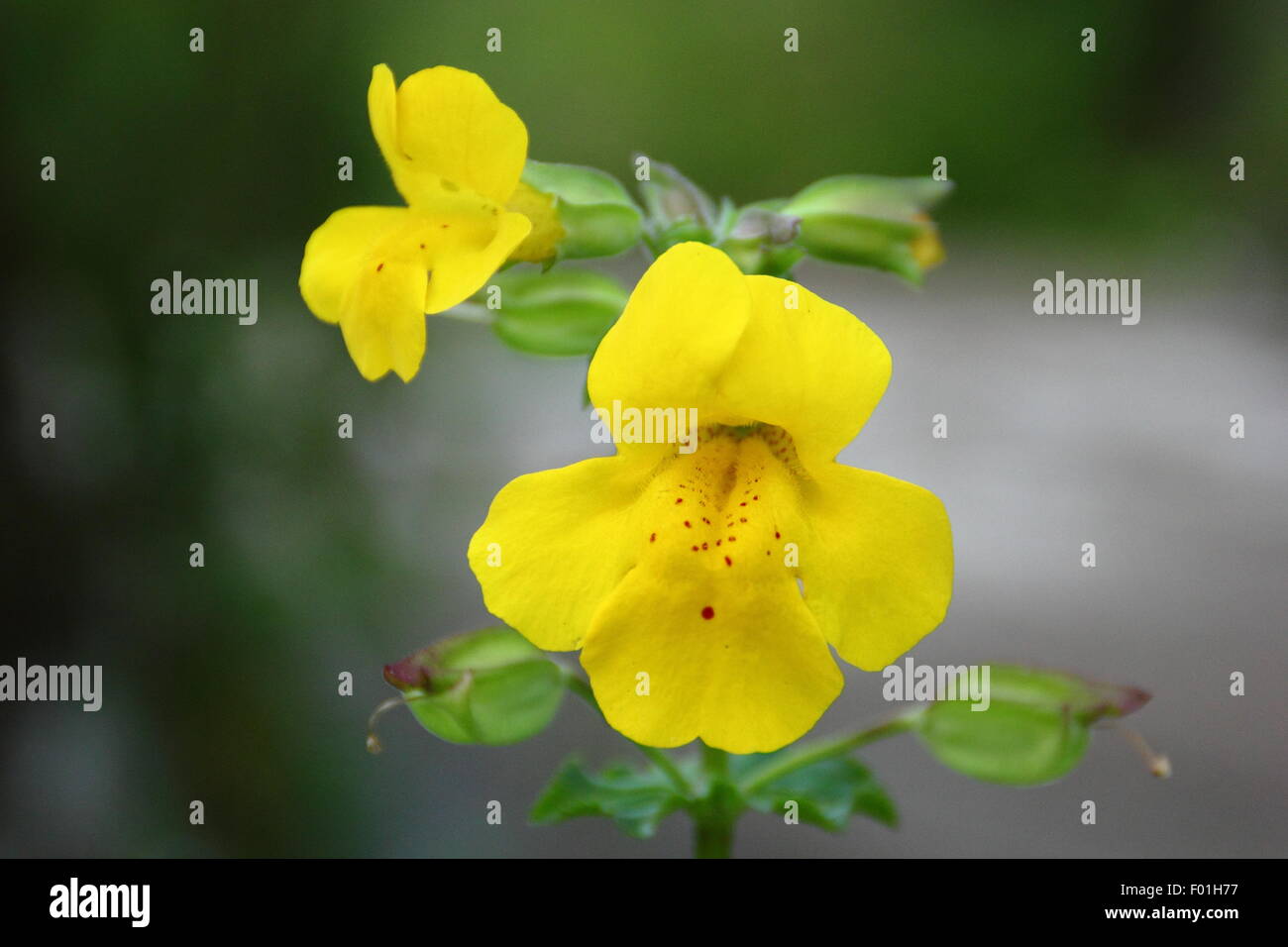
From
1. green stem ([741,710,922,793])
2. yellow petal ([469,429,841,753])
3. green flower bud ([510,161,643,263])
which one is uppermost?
green flower bud ([510,161,643,263])

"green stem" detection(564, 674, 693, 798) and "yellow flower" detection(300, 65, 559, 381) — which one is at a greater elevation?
"yellow flower" detection(300, 65, 559, 381)

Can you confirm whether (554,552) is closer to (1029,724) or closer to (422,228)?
(422,228)

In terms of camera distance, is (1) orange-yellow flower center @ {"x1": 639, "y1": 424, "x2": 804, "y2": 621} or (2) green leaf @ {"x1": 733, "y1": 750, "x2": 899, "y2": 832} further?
(2) green leaf @ {"x1": 733, "y1": 750, "x2": 899, "y2": 832}

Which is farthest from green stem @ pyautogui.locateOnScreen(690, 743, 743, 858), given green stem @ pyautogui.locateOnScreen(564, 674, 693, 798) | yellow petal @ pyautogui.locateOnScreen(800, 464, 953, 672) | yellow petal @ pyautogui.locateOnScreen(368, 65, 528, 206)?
yellow petal @ pyautogui.locateOnScreen(368, 65, 528, 206)

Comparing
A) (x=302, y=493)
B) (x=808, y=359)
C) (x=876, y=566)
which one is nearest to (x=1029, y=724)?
(x=876, y=566)

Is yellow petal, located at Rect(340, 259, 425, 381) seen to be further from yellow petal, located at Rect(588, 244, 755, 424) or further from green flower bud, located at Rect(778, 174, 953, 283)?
green flower bud, located at Rect(778, 174, 953, 283)

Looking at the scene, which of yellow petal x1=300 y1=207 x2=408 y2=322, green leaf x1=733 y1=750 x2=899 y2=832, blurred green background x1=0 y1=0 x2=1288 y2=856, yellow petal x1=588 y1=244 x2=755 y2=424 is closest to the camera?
yellow petal x1=588 y1=244 x2=755 y2=424
